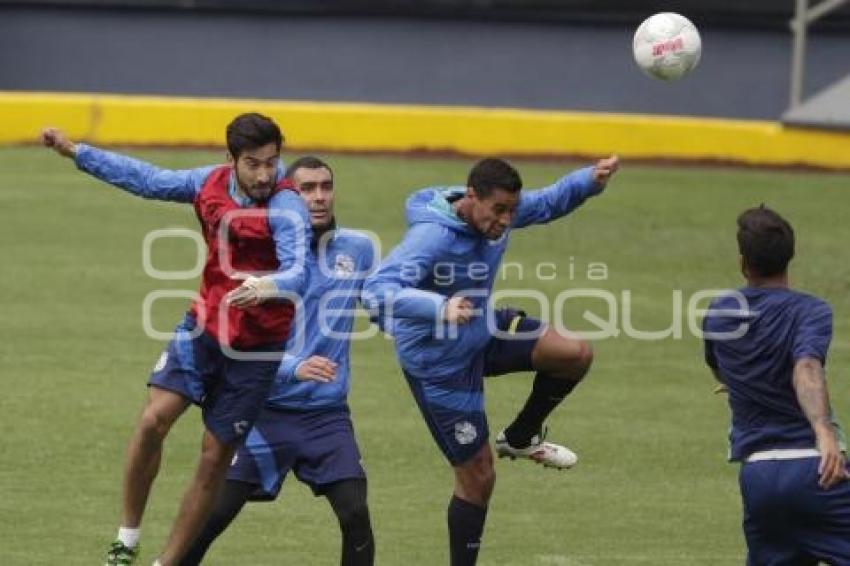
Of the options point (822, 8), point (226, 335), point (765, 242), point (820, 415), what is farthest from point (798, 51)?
point (820, 415)

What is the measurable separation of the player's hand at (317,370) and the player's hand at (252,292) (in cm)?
39

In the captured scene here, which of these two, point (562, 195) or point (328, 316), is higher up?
point (562, 195)

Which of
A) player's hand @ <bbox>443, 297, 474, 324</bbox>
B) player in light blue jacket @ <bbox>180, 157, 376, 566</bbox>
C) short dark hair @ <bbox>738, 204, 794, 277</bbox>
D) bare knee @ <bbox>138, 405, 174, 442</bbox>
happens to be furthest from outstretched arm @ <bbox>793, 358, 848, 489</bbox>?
bare knee @ <bbox>138, 405, 174, 442</bbox>

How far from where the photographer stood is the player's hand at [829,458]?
9125mm

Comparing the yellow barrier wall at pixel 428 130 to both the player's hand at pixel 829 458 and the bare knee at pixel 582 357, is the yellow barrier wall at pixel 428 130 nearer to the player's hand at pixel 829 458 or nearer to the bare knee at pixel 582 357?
the bare knee at pixel 582 357

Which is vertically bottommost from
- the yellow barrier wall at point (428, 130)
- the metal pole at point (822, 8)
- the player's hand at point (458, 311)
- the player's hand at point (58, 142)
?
the player's hand at point (458, 311)

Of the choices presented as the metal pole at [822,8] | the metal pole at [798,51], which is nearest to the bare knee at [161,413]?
the metal pole at [798,51]

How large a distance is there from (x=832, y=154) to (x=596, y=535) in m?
14.0

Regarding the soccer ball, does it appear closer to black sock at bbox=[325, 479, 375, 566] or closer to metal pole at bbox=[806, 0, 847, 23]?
black sock at bbox=[325, 479, 375, 566]

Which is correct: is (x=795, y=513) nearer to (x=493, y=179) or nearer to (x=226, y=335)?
(x=493, y=179)

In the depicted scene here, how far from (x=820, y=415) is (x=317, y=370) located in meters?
2.56

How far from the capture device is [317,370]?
10.6 m

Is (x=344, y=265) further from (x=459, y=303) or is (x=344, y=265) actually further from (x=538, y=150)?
(x=538, y=150)

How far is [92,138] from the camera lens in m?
26.2
